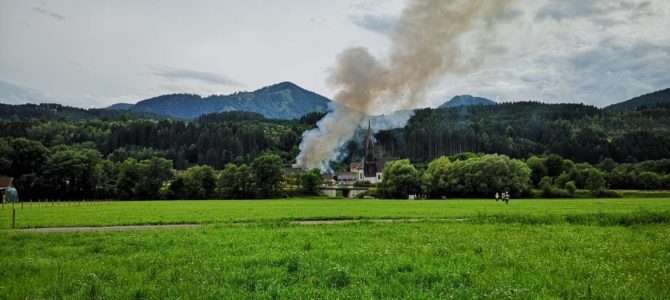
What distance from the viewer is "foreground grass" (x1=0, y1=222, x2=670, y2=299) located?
482 inches

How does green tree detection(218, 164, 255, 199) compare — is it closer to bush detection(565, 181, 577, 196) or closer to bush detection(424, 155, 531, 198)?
bush detection(424, 155, 531, 198)

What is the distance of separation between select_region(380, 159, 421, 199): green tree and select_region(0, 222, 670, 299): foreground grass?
98.2 m

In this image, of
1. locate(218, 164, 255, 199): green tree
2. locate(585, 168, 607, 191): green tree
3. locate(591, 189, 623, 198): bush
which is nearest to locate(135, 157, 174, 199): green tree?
locate(218, 164, 255, 199): green tree

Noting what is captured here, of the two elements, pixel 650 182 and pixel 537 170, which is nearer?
pixel 650 182

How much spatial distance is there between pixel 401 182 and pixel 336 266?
10864cm

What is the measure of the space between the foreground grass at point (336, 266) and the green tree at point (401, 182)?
9817cm

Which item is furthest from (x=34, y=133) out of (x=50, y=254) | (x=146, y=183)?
(x=50, y=254)

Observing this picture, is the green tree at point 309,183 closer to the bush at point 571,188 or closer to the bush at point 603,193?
the bush at point 571,188

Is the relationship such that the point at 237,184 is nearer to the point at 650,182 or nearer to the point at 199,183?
the point at 199,183

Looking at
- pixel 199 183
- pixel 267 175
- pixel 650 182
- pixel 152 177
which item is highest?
pixel 267 175

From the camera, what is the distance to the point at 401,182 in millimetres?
122250

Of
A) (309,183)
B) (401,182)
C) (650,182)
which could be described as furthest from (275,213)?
(650,182)

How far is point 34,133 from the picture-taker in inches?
7623

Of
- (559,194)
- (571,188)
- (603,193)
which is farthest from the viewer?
(571,188)
